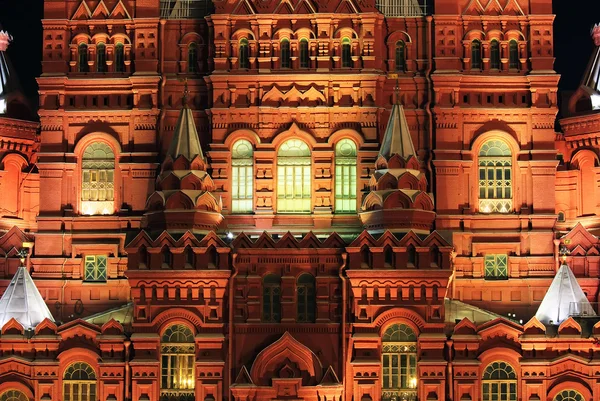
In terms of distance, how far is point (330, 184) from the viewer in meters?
58.1

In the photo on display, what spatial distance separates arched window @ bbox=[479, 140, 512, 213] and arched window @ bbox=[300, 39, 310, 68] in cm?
835

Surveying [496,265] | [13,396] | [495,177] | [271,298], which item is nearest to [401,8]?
[495,177]

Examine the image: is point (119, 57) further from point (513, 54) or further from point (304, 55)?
point (513, 54)

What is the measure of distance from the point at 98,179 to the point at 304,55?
1038cm

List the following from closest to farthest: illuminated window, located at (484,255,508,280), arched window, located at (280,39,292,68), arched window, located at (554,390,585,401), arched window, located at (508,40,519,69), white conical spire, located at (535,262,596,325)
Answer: arched window, located at (554,390,585,401) → white conical spire, located at (535,262,596,325) → illuminated window, located at (484,255,508,280) → arched window, located at (280,39,292,68) → arched window, located at (508,40,519,69)

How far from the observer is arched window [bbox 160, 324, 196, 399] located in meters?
53.4

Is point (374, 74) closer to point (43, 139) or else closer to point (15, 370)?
point (43, 139)

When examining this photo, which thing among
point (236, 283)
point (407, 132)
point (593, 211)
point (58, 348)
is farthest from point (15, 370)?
point (593, 211)

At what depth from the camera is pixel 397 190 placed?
54.6 m

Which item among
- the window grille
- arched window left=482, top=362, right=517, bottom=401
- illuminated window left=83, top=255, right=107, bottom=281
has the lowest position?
arched window left=482, top=362, right=517, bottom=401

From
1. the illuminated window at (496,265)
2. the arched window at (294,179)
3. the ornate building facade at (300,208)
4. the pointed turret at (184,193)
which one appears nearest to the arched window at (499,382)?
the ornate building facade at (300,208)

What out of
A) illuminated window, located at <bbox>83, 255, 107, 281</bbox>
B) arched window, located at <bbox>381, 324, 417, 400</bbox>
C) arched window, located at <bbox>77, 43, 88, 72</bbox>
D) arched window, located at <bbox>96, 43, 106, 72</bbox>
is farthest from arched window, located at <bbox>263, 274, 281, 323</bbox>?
arched window, located at <bbox>77, 43, 88, 72</bbox>

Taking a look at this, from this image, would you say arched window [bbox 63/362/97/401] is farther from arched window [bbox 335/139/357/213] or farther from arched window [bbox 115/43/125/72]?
arched window [bbox 115/43/125/72]

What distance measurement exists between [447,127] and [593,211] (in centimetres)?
769
